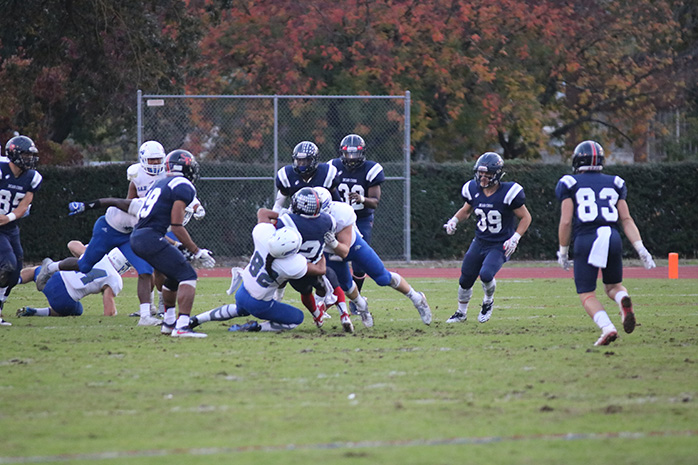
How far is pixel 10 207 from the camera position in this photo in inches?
348

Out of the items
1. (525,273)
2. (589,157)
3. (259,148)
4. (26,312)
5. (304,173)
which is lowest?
(525,273)

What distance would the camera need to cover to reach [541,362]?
631 cm

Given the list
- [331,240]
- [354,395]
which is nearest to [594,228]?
[331,240]

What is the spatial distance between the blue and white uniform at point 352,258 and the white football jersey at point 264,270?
62 cm

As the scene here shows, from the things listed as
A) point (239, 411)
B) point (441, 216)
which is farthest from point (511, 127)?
point (239, 411)

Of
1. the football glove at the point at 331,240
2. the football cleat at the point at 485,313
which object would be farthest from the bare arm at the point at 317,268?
the football cleat at the point at 485,313

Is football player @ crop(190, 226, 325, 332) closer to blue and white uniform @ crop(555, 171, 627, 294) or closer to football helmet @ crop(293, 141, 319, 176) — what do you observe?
football helmet @ crop(293, 141, 319, 176)

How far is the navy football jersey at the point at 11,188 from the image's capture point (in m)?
8.80

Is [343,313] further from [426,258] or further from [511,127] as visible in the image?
[511,127]

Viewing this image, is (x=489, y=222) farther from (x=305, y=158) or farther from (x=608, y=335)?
(x=608, y=335)

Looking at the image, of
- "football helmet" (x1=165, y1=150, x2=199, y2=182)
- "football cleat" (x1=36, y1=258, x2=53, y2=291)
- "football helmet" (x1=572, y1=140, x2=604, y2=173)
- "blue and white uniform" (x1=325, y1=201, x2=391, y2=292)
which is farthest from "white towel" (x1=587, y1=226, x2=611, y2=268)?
"football cleat" (x1=36, y1=258, x2=53, y2=291)

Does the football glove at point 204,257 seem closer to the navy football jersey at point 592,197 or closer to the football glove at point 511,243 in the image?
the football glove at point 511,243

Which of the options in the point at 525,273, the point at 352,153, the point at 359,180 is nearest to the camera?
the point at 352,153

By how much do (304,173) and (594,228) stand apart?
322 cm
